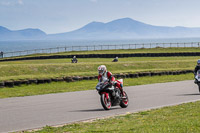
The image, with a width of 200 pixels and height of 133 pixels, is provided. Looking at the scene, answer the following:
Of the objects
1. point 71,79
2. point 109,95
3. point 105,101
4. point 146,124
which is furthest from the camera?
point 71,79

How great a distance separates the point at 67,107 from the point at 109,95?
1.40 meters

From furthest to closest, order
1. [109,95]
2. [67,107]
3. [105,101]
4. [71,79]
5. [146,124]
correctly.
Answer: [71,79]
[67,107]
[109,95]
[105,101]
[146,124]

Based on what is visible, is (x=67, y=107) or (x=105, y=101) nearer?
(x=105, y=101)

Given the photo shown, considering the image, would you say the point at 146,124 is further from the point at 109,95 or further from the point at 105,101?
the point at 109,95

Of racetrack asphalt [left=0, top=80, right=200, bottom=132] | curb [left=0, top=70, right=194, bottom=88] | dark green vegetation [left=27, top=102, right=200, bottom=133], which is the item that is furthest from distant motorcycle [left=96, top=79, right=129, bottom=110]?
curb [left=0, top=70, right=194, bottom=88]

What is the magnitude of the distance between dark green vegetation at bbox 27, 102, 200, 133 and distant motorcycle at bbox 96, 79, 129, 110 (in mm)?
1358

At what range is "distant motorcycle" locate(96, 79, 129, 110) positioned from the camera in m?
11.1

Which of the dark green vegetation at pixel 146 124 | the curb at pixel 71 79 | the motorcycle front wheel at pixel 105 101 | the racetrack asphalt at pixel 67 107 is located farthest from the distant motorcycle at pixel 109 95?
the curb at pixel 71 79

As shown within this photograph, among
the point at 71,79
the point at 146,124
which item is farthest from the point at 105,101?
the point at 71,79

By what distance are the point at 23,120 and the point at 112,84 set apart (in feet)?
10.0

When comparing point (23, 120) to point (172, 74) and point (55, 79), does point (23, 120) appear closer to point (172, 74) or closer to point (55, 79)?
point (55, 79)

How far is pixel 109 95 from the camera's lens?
1152cm

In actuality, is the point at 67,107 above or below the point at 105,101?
below

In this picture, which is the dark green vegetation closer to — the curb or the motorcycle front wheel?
the motorcycle front wheel
